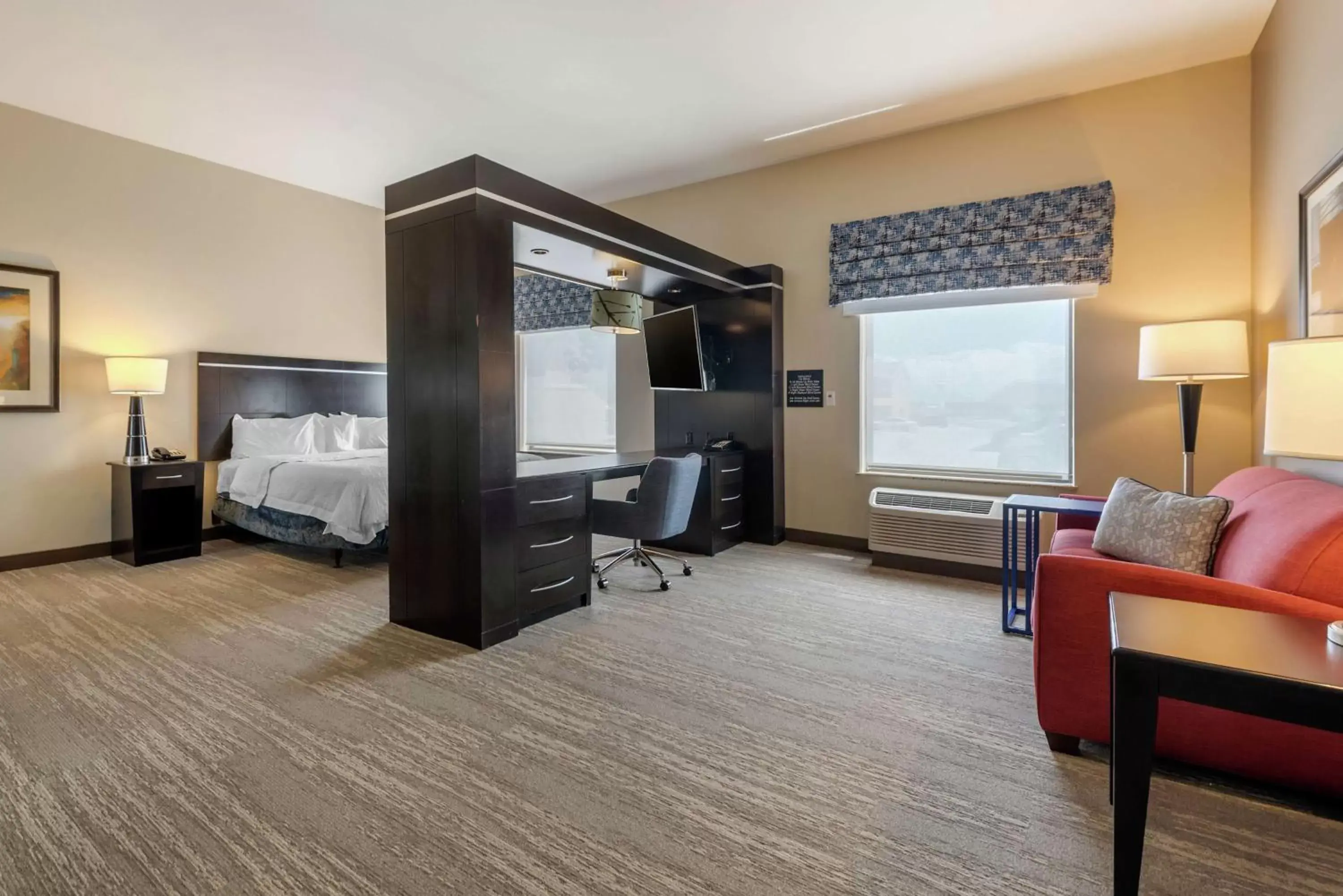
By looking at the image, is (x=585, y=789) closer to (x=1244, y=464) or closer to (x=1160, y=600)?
(x=1160, y=600)

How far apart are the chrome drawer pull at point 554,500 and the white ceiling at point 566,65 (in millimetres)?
2538

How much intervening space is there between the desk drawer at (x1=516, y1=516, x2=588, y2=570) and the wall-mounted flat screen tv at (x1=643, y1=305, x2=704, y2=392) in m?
1.75

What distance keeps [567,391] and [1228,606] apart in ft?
19.6

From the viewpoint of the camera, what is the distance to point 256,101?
4160 mm

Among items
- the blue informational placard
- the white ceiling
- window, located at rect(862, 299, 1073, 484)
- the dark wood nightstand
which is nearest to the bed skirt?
the dark wood nightstand

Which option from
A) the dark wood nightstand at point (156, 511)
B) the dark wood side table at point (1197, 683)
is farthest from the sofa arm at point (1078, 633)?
the dark wood nightstand at point (156, 511)

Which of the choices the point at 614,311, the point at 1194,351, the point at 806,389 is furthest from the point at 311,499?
the point at 1194,351

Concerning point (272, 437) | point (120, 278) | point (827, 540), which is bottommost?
point (827, 540)

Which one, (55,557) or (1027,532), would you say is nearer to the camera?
(1027,532)

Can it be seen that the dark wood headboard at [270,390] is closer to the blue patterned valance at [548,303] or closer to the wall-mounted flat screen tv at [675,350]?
the blue patterned valance at [548,303]

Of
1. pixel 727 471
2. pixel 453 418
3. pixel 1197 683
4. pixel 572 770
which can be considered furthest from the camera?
pixel 727 471

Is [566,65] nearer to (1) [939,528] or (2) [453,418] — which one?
(2) [453,418]

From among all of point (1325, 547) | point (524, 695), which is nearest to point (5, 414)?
point (524, 695)

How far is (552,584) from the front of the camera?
333cm
